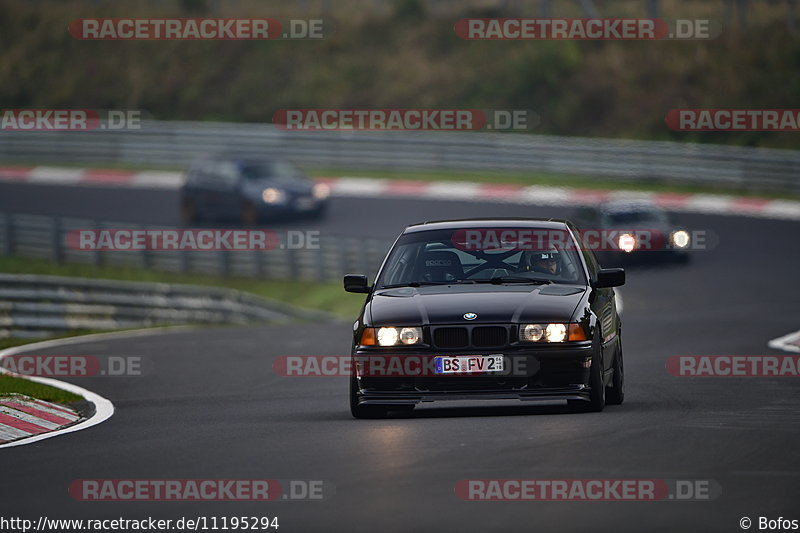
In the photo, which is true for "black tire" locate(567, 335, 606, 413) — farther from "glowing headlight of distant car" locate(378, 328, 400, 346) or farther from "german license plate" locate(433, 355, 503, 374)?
"glowing headlight of distant car" locate(378, 328, 400, 346)

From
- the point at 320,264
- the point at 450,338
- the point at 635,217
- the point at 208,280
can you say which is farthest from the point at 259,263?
the point at 450,338

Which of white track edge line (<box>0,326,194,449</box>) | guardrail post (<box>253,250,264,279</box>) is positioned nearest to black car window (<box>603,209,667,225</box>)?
guardrail post (<box>253,250,264,279</box>)

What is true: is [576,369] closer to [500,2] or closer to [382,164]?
[382,164]

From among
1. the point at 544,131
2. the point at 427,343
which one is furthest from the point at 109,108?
the point at 427,343

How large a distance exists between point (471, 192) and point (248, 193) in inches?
222

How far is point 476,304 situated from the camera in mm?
11430

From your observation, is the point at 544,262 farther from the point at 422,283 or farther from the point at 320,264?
the point at 320,264

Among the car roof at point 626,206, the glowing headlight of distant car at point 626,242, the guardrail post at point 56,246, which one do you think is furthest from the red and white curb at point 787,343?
the guardrail post at point 56,246

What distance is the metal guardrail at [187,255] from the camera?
3266cm

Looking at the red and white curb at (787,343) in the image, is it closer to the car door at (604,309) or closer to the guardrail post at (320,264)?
the car door at (604,309)

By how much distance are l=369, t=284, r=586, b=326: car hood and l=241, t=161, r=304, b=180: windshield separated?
26.0m

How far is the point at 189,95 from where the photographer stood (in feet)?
181

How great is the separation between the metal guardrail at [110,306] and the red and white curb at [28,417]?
38.8 ft

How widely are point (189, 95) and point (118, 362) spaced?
37671 millimetres
